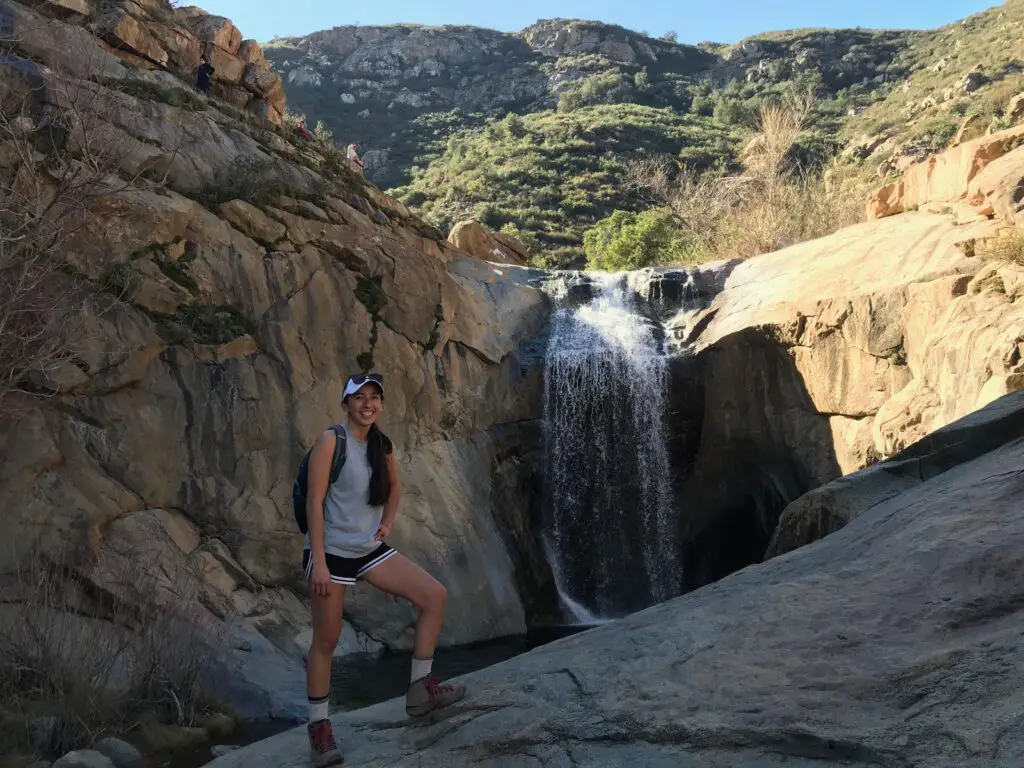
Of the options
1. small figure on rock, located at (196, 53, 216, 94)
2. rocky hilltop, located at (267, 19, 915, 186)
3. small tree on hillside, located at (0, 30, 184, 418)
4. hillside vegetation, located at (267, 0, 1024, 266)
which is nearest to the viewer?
small tree on hillside, located at (0, 30, 184, 418)

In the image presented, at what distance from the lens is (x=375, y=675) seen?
32.3 feet

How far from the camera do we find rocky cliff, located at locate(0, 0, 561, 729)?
922 cm

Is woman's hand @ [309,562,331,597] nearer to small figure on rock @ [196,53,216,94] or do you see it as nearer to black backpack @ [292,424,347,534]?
black backpack @ [292,424,347,534]

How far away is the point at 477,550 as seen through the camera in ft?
42.1

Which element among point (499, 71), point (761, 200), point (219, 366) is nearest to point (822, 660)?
point (219, 366)

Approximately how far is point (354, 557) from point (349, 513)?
0.73 feet

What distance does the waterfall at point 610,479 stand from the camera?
51.0ft

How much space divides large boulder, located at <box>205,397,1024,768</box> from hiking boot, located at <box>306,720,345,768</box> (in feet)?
0.30

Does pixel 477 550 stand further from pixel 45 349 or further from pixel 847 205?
pixel 847 205

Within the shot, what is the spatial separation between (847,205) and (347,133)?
146 ft

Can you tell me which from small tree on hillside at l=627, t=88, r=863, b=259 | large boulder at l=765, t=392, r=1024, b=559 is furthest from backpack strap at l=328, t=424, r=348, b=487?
small tree on hillside at l=627, t=88, r=863, b=259

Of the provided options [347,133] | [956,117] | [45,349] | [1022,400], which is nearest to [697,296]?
[1022,400]

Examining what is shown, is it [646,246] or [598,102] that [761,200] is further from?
[598,102]

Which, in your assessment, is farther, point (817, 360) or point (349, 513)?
point (817, 360)
